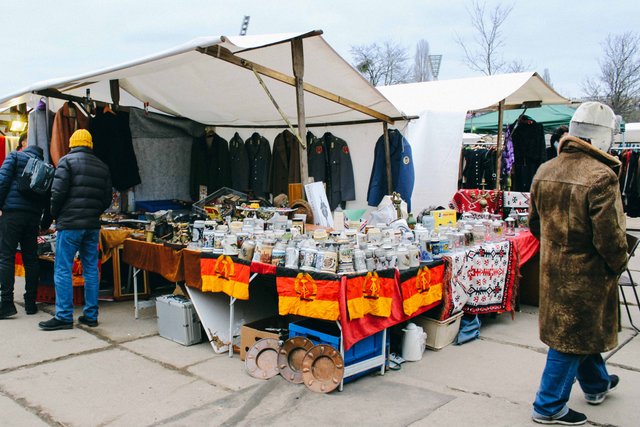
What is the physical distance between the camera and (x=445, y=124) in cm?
703

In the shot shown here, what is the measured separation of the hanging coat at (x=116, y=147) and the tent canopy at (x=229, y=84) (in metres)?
0.44

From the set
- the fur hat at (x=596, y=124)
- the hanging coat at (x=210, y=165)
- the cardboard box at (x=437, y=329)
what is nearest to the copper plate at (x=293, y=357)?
the cardboard box at (x=437, y=329)

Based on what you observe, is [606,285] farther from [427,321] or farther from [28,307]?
[28,307]

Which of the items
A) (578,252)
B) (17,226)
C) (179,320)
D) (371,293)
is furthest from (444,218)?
(17,226)

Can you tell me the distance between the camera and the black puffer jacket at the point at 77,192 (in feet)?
14.5

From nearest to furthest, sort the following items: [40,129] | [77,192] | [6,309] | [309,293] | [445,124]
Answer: [309,293], [77,192], [6,309], [40,129], [445,124]

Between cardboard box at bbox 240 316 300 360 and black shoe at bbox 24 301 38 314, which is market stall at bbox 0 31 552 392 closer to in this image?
cardboard box at bbox 240 316 300 360

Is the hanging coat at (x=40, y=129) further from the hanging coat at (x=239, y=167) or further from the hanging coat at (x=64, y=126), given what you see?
the hanging coat at (x=239, y=167)

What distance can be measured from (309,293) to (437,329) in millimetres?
1282

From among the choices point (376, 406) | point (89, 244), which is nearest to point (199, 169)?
point (89, 244)

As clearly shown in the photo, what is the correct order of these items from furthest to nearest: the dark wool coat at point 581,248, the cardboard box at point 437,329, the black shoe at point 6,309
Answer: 1. the black shoe at point 6,309
2. the cardboard box at point 437,329
3. the dark wool coat at point 581,248

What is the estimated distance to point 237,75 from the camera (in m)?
5.70

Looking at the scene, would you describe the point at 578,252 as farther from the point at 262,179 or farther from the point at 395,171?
the point at 262,179

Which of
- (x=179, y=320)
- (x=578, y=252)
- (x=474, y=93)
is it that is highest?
(x=474, y=93)
